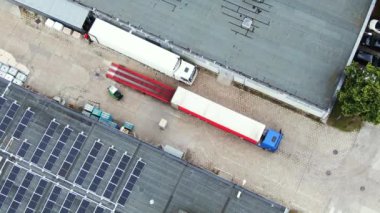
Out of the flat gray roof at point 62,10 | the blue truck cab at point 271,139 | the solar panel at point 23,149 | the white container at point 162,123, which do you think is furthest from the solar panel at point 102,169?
the blue truck cab at point 271,139

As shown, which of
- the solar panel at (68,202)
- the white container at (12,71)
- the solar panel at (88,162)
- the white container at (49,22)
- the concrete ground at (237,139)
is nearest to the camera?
the solar panel at (68,202)

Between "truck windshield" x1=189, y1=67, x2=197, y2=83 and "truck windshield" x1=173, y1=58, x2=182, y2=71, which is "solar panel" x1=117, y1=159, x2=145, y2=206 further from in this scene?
"truck windshield" x1=173, y1=58, x2=182, y2=71

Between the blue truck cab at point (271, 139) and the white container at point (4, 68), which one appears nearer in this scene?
the blue truck cab at point (271, 139)

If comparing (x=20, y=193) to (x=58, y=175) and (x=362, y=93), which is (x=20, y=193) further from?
(x=362, y=93)

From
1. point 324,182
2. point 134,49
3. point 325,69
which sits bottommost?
point 324,182

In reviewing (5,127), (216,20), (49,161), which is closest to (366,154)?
(216,20)

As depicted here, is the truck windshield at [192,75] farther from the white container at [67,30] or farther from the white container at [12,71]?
the white container at [12,71]

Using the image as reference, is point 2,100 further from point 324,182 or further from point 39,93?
point 324,182
